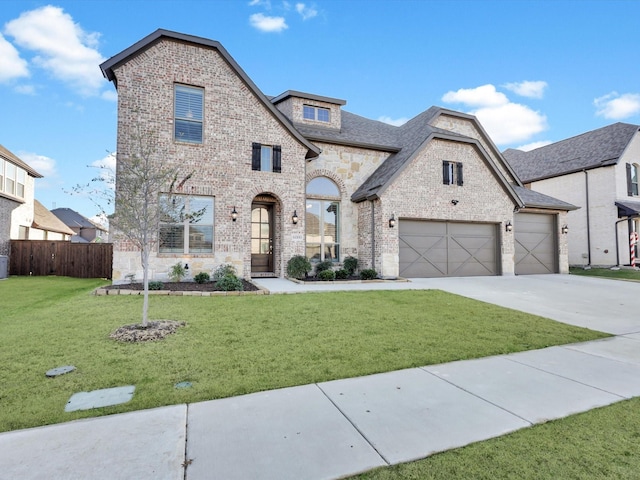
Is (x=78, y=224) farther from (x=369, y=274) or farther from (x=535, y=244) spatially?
(x=535, y=244)

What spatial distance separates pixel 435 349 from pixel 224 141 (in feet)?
32.7

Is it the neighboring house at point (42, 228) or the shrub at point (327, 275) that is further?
the neighboring house at point (42, 228)

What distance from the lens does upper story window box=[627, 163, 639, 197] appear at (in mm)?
19453

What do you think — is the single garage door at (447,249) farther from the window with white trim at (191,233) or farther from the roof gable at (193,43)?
the window with white trim at (191,233)

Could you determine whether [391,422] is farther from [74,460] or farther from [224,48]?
[224,48]

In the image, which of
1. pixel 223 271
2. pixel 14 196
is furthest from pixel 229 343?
pixel 14 196

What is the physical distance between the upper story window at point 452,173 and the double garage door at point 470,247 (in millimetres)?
1820

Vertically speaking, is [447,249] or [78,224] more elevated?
[78,224]

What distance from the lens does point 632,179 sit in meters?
19.8

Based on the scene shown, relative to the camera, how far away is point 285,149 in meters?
12.5

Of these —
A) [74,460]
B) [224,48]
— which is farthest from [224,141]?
[74,460]

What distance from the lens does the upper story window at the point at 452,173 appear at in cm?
1422

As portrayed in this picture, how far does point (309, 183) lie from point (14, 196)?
17351 mm

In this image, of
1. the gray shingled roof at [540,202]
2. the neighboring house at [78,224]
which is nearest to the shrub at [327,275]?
the gray shingled roof at [540,202]
